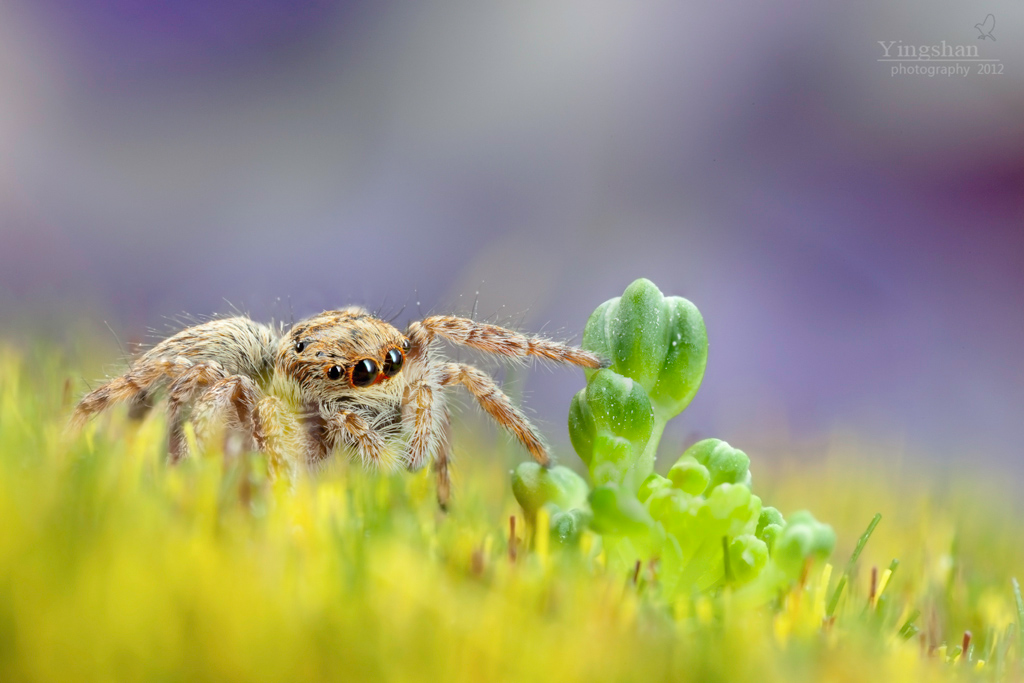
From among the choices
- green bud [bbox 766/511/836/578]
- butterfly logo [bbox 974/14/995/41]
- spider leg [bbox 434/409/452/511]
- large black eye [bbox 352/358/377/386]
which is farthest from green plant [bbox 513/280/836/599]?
butterfly logo [bbox 974/14/995/41]

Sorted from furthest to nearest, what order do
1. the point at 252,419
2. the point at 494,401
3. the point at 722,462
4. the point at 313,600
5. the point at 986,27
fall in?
the point at 986,27 < the point at 494,401 < the point at 252,419 < the point at 722,462 < the point at 313,600

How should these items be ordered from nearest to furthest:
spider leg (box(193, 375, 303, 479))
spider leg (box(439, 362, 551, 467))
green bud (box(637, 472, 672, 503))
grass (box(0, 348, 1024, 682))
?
grass (box(0, 348, 1024, 682)), green bud (box(637, 472, 672, 503)), spider leg (box(193, 375, 303, 479)), spider leg (box(439, 362, 551, 467))

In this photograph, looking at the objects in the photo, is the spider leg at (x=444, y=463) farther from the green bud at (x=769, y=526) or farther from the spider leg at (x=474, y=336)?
the green bud at (x=769, y=526)

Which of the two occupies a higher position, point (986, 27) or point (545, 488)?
point (986, 27)

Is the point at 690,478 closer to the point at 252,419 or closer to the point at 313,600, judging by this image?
the point at 313,600

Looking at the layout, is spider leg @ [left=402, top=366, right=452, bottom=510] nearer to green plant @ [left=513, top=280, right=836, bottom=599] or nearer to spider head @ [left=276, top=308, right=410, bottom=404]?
spider head @ [left=276, top=308, right=410, bottom=404]

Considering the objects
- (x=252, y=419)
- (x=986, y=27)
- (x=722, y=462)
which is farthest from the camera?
(x=986, y=27)

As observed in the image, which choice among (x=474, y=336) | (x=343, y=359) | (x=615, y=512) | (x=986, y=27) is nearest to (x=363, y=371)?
(x=343, y=359)
